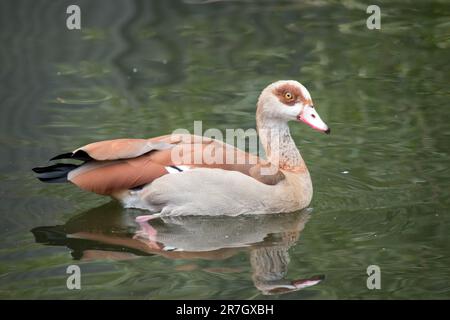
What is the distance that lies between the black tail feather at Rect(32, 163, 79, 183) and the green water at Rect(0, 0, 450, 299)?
0.31m

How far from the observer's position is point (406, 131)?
9.76 meters

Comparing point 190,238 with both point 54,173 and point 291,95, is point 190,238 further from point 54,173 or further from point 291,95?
point 291,95

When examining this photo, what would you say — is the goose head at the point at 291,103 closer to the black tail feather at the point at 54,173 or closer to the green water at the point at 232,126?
the green water at the point at 232,126

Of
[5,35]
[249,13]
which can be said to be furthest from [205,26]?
[5,35]

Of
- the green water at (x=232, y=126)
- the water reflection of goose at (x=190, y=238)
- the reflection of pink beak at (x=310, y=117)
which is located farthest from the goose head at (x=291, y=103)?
the water reflection of goose at (x=190, y=238)

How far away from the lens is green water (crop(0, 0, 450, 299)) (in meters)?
7.09

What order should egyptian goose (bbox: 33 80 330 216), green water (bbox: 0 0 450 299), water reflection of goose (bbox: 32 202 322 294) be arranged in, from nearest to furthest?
green water (bbox: 0 0 450 299)
water reflection of goose (bbox: 32 202 322 294)
egyptian goose (bbox: 33 80 330 216)

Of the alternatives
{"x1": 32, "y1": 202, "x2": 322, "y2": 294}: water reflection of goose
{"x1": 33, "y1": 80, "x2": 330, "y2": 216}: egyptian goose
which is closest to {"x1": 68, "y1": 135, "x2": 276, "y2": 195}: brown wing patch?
{"x1": 33, "y1": 80, "x2": 330, "y2": 216}: egyptian goose

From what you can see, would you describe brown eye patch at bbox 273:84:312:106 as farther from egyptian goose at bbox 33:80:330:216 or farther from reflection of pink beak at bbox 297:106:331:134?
egyptian goose at bbox 33:80:330:216

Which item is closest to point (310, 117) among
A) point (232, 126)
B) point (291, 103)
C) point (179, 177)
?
point (291, 103)

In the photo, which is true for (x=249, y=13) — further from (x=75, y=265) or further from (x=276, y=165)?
(x=75, y=265)

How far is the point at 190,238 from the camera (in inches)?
306

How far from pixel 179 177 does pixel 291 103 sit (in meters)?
1.21

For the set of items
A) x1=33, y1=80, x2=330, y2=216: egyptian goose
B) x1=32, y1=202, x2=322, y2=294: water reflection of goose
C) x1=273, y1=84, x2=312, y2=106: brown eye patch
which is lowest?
x1=32, y1=202, x2=322, y2=294: water reflection of goose
